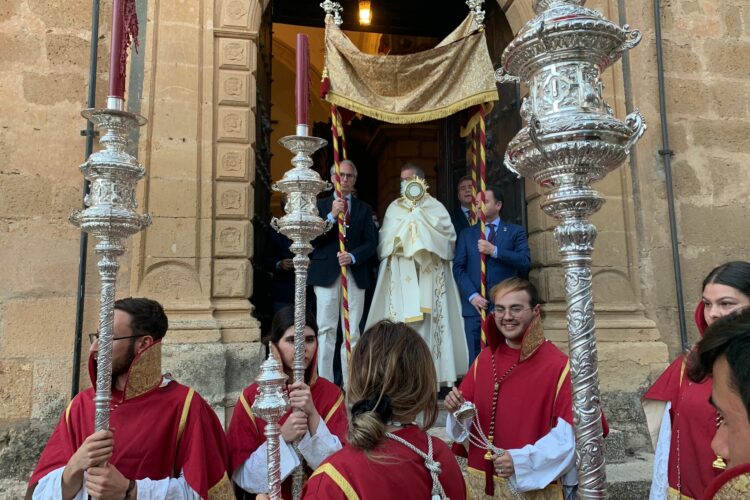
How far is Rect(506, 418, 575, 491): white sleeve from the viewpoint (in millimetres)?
2588

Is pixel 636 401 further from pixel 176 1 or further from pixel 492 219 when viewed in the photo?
pixel 176 1

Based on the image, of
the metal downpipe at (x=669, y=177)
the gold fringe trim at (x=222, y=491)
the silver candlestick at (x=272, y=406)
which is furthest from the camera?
the metal downpipe at (x=669, y=177)

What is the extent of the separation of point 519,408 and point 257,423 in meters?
1.23

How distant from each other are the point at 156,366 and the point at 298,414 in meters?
0.71

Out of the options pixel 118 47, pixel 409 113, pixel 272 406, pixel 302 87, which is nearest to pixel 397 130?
pixel 409 113

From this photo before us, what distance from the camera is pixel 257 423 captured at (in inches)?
111

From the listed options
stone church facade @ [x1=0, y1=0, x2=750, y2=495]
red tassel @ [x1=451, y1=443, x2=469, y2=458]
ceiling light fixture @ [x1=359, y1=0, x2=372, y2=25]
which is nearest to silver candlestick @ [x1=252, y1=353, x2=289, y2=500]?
red tassel @ [x1=451, y1=443, x2=469, y2=458]

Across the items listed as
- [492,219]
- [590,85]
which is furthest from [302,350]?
[492,219]

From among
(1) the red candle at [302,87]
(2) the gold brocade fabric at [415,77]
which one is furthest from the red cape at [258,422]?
(2) the gold brocade fabric at [415,77]

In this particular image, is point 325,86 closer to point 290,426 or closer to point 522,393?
point 522,393

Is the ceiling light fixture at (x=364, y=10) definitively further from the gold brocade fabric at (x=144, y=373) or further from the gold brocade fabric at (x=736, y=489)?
the gold brocade fabric at (x=736, y=489)

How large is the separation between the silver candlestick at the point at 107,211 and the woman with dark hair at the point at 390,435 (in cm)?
80

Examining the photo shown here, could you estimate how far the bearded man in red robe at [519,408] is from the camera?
8.54 ft

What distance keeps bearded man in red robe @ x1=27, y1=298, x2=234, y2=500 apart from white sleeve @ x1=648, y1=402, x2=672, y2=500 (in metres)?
1.77
